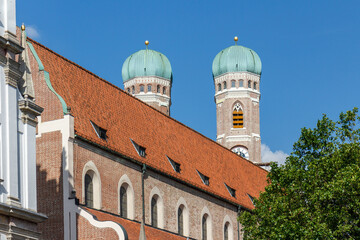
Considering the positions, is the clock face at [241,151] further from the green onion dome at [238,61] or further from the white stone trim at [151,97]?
the white stone trim at [151,97]

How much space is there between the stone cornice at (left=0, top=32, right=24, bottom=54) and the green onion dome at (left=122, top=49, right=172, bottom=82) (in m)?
81.9

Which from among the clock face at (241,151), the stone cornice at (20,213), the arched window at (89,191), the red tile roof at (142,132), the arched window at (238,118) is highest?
the arched window at (238,118)

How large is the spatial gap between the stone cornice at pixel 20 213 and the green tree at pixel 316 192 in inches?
658

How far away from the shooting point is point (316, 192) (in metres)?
Answer: 40.3

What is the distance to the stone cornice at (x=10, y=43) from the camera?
27.6 meters

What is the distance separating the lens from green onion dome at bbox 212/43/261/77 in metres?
108

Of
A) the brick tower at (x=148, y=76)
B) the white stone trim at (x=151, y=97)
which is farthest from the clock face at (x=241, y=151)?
the white stone trim at (x=151, y=97)

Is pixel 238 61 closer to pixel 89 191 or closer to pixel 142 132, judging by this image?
pixel 142 132

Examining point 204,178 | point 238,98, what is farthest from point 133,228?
point 238,98

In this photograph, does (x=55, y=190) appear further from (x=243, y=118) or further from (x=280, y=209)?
(x=243, y=118)

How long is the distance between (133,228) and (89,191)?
10.5 ft

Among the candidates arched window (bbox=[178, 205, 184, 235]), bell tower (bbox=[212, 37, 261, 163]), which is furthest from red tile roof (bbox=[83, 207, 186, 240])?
bell tower (bbox=[212, 37, 261, 163])

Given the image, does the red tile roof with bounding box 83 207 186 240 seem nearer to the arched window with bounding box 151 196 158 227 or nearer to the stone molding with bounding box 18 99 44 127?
the arched window with bounding box 151 196 158 227

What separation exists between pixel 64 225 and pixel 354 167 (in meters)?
15.3
